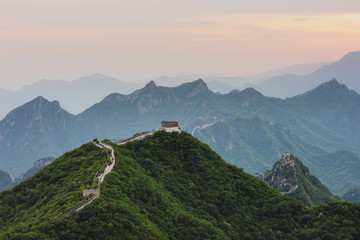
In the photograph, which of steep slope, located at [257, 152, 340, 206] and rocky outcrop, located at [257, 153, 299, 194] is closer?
steep slope, located at [257, 152, 340, 206]

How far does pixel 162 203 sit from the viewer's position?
74.6 meters

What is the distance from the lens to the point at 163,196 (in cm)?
7669

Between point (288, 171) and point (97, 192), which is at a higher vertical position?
point (97, 192)

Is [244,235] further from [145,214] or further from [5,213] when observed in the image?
[5,213]

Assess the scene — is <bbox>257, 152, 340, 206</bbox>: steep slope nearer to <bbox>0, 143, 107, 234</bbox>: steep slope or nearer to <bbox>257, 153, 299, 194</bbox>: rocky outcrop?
<bbox>257, 153, 299, 194</bbox>: rocky outcrop

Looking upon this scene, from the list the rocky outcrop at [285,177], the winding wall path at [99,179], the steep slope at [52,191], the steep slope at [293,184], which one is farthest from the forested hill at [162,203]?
the rocky outcrop at [285,177]

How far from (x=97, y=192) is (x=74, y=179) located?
1150cm

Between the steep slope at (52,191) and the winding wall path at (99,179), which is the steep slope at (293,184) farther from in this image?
the steep slope at (52,191)

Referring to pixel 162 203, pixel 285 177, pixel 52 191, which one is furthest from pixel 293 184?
pixel 52 191

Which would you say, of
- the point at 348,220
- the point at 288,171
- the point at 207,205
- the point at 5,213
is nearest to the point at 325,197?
the point at 288,171

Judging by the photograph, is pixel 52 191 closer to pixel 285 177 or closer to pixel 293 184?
pixel 293 184

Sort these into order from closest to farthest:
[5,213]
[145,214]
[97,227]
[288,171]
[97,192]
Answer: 1. [97,227]
2. [97,192]
3. [145,214]
4. [5,213]
5. [288,171]

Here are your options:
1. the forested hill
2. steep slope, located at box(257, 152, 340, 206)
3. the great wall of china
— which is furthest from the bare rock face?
the great wall of china

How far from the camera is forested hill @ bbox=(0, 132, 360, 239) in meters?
Result: 59.3
